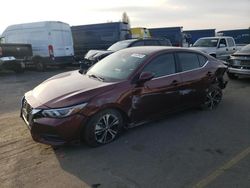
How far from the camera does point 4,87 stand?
11438 millimetres

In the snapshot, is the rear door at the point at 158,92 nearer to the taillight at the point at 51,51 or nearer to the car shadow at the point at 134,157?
the car shadow at the point at 134,157

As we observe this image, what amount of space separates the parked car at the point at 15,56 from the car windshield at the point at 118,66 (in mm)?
9878

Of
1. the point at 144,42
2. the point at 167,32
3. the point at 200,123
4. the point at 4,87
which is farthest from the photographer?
the point at 167,32

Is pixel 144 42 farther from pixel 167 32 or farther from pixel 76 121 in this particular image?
pixel 76 121

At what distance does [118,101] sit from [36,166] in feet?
5.33

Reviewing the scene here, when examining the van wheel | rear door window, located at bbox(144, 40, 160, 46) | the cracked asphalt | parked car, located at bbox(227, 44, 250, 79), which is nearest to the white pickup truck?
rear door window, located at bbox(144, 40, 160, 46)

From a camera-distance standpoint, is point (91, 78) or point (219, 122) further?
point (219, 122)

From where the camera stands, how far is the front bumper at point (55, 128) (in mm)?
4641

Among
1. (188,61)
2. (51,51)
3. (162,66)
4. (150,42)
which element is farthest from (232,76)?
(51,51)

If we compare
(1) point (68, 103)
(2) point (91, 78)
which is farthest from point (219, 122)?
(1) point (68, 103)

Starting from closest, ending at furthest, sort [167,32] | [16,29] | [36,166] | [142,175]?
[142,175] → [36,166] → [16,29] → [167,32]

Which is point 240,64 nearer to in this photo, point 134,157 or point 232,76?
point 232,76

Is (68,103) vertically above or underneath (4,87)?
above

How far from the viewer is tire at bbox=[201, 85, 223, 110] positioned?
282 inches
